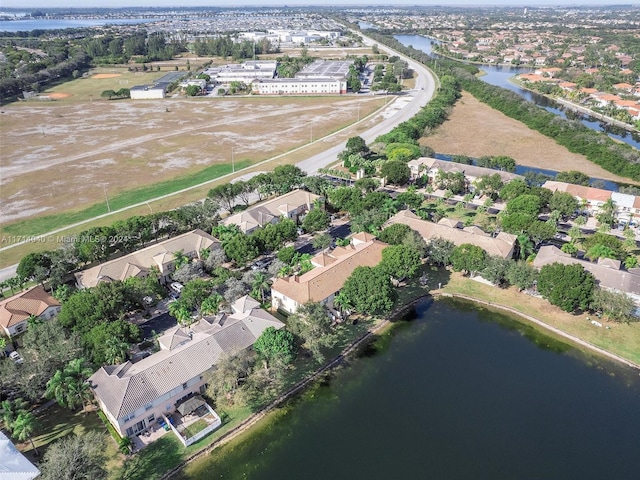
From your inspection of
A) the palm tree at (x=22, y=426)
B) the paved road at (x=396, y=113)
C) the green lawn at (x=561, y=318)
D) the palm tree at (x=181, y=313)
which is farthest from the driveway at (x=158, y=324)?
the paved road at (x=396, y=113)

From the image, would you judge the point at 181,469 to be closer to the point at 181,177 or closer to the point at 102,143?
the point at 181,177

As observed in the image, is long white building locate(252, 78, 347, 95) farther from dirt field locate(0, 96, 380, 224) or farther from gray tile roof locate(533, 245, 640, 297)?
gray tile roof locate(533, 245, 640, 297)

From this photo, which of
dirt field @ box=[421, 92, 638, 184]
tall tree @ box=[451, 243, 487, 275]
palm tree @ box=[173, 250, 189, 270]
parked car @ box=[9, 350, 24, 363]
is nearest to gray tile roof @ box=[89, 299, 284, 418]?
parked car @ box=[9, 350, 24, 363]

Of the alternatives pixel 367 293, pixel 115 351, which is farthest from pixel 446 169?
pixel 115 351

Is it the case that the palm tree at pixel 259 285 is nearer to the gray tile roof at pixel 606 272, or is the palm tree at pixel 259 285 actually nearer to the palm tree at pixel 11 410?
the palm tree at pixel 11 410

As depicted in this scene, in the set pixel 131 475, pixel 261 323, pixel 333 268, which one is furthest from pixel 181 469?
pixel 333 268

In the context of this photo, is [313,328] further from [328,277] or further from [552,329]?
[552,329]

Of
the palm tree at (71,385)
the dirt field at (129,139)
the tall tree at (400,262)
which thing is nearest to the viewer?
the palm tree at (71,385)
